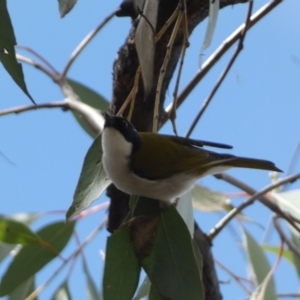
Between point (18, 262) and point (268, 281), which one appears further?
point (268, 281)

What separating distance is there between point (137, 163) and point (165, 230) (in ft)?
0.69

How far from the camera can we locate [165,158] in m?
1.34

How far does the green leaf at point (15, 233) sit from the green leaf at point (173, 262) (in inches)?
12.7

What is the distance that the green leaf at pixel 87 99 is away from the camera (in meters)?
1.98

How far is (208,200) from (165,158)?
0.39 m

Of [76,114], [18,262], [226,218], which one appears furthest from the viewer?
[76,114]

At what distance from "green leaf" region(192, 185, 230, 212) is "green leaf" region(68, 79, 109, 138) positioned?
44 centimetres

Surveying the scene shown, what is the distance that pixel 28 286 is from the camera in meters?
1.74

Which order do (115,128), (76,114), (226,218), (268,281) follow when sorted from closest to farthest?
(115,128) → (268,281) → (226,218) → (76,114)

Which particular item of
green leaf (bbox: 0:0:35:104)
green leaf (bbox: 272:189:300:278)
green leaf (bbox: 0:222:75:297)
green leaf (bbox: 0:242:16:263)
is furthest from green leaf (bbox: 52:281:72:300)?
green leaf (bbox: 0:0:35:104)

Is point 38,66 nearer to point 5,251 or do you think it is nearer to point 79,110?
point 79,110

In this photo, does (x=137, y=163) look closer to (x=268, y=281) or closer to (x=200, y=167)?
(x=200, y=167)

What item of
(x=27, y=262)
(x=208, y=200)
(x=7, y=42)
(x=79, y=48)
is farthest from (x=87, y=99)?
(x=7, y=42)

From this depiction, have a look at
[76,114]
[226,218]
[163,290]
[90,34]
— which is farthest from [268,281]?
[90,34]
